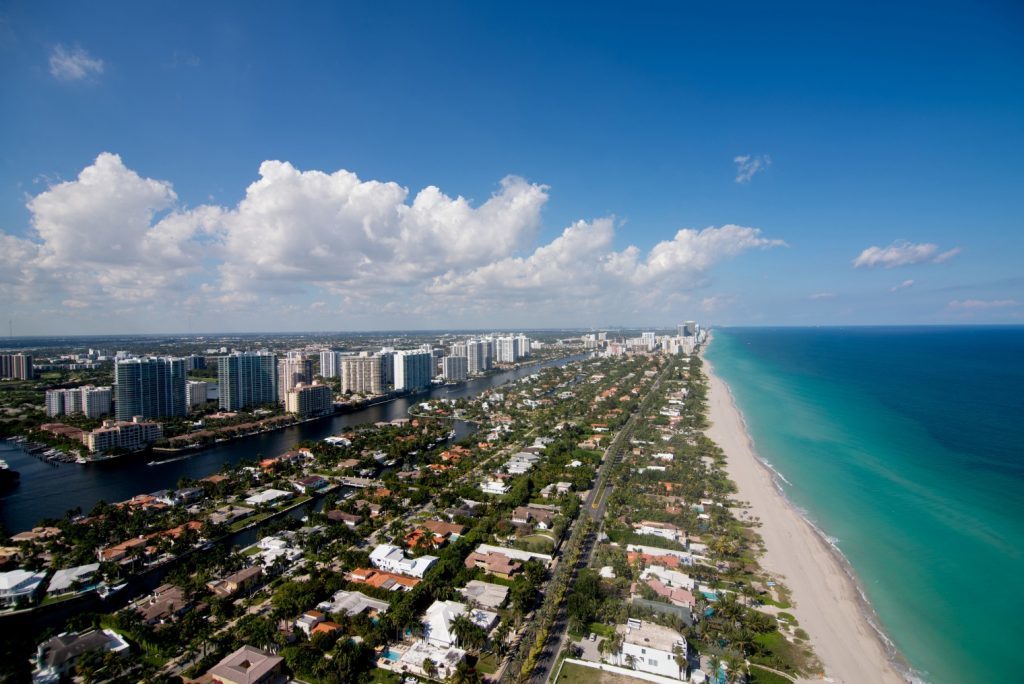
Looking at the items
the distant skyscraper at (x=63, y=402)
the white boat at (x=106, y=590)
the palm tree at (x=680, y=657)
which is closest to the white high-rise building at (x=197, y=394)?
the distant skyscraper at (x=63, y=402)

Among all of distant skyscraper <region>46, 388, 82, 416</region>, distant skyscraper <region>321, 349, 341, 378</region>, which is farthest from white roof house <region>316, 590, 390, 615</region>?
distant skyscraper <region>321, 349, 341, 378</region>

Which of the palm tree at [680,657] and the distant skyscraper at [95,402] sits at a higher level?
the distant skyscraper at [95,402]

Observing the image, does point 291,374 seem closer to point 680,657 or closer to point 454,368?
point 454,368

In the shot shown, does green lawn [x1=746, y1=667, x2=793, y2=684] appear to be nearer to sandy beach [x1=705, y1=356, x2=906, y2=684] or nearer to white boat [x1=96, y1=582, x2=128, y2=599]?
sandy beach [x1=705, y1=356, x2=906, y2=684]

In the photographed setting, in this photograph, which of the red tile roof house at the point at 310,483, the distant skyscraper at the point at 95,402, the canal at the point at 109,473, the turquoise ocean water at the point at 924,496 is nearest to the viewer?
the turquoise ocean water at the point at 924,496

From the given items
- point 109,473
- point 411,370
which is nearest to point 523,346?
point 411,370

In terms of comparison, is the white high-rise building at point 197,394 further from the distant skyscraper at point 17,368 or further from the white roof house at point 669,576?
the white roof house at point 669,576

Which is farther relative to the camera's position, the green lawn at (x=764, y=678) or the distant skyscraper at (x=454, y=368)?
the distant skyscraper at (x=454, y=368)
